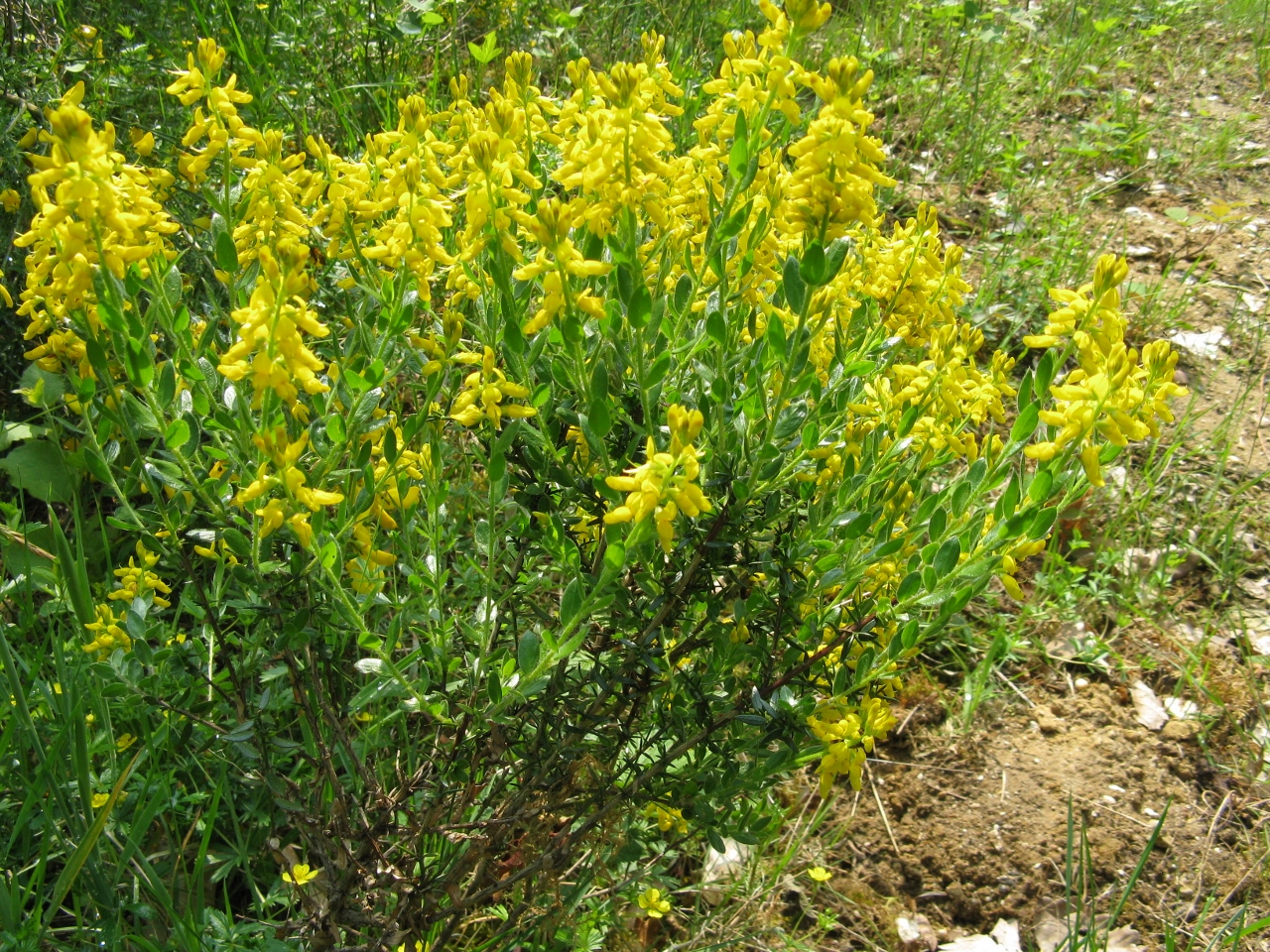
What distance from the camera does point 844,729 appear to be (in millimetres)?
1696

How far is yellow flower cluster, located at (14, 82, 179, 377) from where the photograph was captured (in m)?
1.27

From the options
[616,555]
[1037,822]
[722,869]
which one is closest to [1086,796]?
[1037,822]

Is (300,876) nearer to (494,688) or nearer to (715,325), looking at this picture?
(494,688)

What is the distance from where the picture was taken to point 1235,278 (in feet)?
14.0

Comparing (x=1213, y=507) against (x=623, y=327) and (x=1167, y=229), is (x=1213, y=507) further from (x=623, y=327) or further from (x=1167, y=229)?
(x=623, y=327)

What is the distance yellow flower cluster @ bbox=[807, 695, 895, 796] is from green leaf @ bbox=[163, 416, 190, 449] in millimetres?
1025

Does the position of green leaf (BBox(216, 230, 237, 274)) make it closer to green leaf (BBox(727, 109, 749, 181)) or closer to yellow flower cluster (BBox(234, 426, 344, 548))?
yellow flower cluster (BBox(234, 426, 344, 548))

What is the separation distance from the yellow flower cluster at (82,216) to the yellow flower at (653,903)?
1567mm

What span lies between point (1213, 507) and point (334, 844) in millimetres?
2778

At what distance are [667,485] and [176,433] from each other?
26.7 inches

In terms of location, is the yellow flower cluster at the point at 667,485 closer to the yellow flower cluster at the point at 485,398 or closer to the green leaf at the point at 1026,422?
the yellow flower cluster at the point at 485,398

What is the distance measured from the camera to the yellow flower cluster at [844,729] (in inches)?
67.0

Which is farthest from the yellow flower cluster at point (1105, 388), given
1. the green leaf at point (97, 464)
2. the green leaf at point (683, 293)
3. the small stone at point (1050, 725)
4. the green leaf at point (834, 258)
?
the small stone at point (1050, 725)

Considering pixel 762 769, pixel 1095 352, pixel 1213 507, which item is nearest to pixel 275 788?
pixel 762 769
